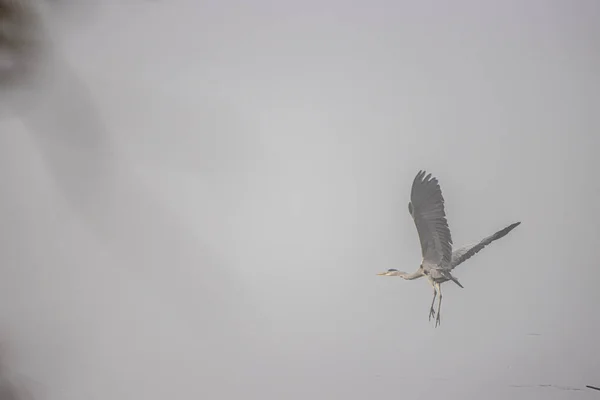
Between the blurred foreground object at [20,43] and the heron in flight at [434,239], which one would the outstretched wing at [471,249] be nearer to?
the heron in flight at [434,239]

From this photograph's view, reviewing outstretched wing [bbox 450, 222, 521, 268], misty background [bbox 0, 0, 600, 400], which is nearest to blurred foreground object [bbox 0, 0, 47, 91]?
misty background [bbox 0, 0, 600, 400]

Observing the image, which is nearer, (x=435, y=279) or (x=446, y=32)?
(x=435, y=279)

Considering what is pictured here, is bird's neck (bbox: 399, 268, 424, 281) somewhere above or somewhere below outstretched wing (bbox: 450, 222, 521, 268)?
below

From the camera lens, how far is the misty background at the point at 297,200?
2.11m

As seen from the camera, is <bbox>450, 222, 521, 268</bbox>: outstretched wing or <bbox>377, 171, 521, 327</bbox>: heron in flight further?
<bbox>450, 222, 521, 268</bbox>: outstretched wing

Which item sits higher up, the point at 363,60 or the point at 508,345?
the point at 363,60

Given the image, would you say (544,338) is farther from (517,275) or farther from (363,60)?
(363,60)

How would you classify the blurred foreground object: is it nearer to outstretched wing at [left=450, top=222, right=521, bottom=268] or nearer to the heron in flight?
the heron in flight

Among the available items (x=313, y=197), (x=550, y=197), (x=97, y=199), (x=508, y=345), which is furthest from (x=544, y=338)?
(x=97, y=199)

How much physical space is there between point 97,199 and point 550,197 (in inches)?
66.1

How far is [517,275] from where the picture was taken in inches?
87.4

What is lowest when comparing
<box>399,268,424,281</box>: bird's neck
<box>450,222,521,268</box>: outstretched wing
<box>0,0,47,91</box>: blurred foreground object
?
<box>399,268,424,281</box>: bird's neck

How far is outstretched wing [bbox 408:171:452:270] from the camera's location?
201cm

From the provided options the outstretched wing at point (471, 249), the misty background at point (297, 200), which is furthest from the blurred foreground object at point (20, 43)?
the outstretched wing at point (471, 249)
